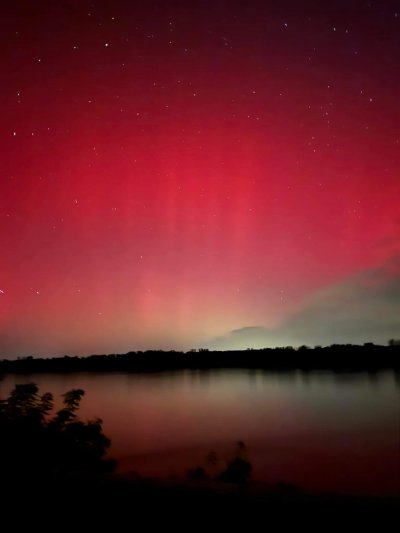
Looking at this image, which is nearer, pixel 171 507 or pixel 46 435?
pixel 171 507

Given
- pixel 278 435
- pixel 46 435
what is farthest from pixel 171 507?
pixel 278 435

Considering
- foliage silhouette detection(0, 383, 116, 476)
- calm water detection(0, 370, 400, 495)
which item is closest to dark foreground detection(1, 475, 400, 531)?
foliage silhouette detection(0, 383, 116, 476)

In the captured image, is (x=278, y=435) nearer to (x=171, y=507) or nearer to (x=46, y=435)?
(x=46, y=435)

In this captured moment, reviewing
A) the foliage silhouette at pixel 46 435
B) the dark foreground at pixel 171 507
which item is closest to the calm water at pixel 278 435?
the foliage silhouette at pixel 46 435

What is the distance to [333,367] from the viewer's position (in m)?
117

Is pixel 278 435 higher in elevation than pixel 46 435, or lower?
lower

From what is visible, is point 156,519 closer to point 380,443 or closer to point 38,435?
point 38,435

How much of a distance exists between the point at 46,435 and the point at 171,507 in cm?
459

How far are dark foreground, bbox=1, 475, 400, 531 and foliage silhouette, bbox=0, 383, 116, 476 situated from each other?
2.60 meters

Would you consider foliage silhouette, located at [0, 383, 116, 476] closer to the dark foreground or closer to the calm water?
the dark foreground

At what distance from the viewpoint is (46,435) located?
7.79 m

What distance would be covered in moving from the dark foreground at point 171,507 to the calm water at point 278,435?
572 inches

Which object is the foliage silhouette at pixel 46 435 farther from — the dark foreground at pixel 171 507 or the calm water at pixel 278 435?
the calm water at pixel 278 435

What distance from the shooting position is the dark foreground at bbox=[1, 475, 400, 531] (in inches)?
137
